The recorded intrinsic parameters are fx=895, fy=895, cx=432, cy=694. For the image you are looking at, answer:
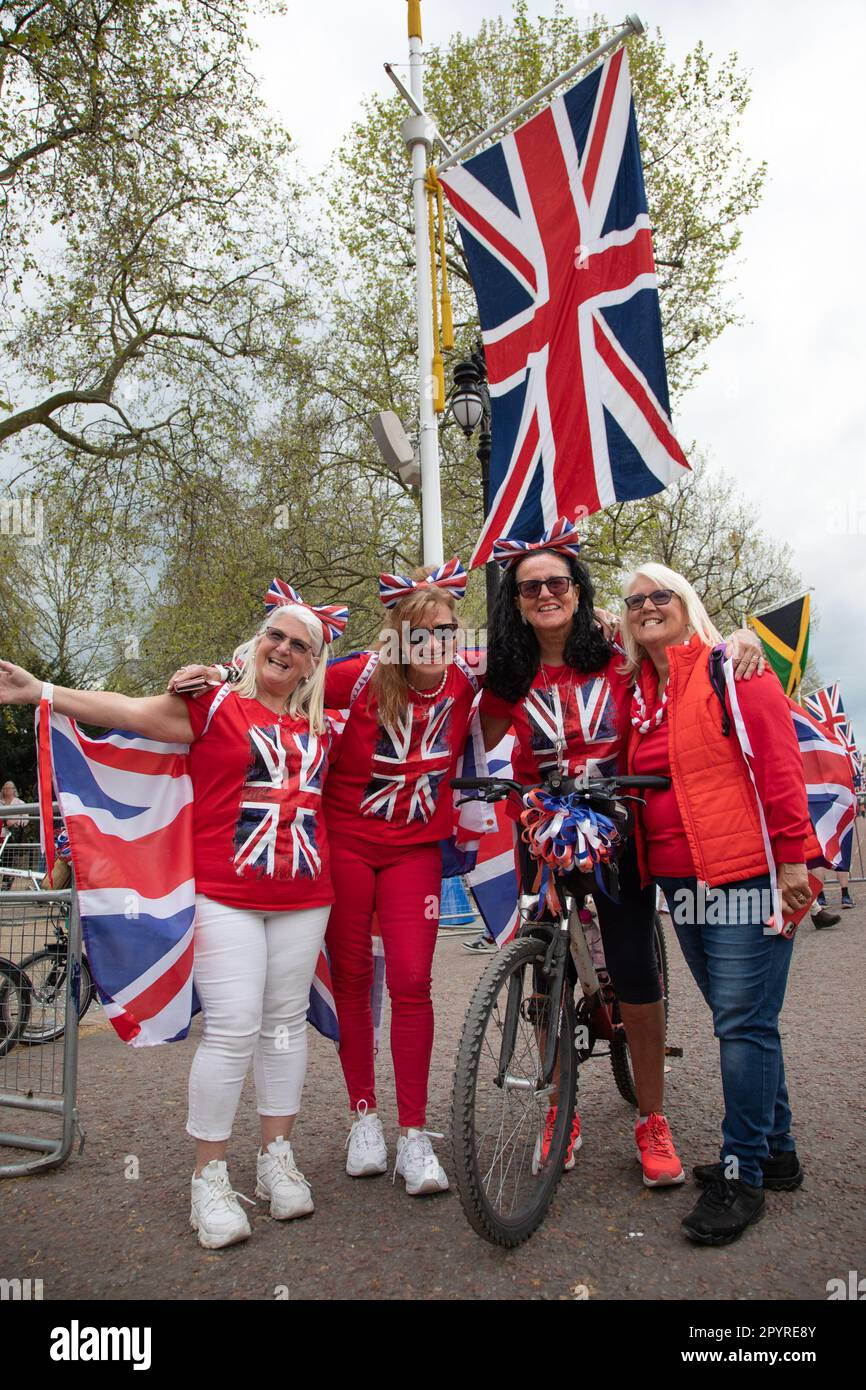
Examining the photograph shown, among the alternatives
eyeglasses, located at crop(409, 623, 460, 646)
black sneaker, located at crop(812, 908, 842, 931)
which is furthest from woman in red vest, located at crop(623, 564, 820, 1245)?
black sneaker, located at crop(812, 908, 842, 931)

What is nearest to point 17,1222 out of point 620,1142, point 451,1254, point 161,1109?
point 161,1109

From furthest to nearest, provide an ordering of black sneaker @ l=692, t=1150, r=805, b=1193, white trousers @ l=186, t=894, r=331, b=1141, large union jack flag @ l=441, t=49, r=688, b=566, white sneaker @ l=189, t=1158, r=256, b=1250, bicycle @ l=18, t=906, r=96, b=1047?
large union jack flag @ l=441, t=49, r=688, b=566, bicycle @ l=18, t=906, r=96, b=1047, black sneaker @ l=692, t=1150, r=805, b=1193, white trousers @ l=186, t=894, r=331, b=1141, white sneaker @ l=189, t=1158, r=256, b=1250

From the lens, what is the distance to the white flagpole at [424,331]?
845cm

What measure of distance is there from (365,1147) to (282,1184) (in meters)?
0.42

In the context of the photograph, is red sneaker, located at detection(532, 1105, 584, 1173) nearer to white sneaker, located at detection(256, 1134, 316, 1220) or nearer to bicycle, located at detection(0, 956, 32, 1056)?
white sneaker, located at detection(256, 1134, 316, 1220)

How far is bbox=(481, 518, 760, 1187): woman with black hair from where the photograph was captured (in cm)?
302

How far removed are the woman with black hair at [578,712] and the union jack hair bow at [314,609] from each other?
0.58m

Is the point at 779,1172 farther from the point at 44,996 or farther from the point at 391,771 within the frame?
the point at 44,996

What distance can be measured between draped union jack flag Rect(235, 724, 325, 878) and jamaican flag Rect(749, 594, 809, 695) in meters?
2.99

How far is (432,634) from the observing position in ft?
10.5

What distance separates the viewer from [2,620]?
15641 millimetres

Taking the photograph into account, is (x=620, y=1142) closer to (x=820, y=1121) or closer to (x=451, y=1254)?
(x=820, y=1121)

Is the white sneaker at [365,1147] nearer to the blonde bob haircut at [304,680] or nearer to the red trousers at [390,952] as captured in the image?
the red trousers at [390,952]
